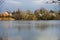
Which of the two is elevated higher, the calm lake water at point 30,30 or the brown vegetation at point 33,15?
the brown vegetation at point 33,15

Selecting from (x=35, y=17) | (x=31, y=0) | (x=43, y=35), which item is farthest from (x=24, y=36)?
(x=31, y=0)

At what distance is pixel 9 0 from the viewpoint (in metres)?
3.69

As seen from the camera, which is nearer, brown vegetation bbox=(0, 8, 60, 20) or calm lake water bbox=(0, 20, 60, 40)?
calm lake water bbox=(0, 20, 60, 40)

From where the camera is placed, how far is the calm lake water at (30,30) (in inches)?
129

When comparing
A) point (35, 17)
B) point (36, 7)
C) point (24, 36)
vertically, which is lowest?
point (24, 36)

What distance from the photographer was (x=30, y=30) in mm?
3615

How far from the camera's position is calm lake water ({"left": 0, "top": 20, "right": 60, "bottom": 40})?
10.8 feet

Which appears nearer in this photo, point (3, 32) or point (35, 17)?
point (3, 32)

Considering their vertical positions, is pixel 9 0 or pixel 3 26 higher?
pixel 9 0

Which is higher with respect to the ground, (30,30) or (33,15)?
(33,15)

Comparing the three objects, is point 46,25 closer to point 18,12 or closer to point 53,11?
point 53,11

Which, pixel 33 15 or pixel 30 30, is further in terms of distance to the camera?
pixel 33 15

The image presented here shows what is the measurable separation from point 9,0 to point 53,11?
1.07 metres

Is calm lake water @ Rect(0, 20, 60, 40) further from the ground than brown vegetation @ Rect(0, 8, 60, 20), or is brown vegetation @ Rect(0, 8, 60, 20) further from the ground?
brown vegetation @ Rect(0, 8, 60, 20)
